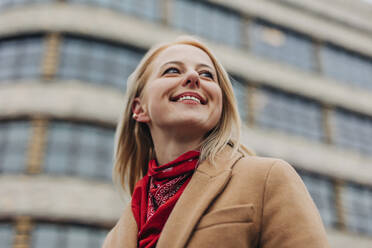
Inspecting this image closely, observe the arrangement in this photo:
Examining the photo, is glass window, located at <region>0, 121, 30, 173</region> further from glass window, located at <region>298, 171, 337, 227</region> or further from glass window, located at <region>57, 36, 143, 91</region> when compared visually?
glass window, located at <region>298, 171, 337, 227</region>

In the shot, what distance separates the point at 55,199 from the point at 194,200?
1622 cm

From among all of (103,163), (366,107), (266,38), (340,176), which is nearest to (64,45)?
(103,163)

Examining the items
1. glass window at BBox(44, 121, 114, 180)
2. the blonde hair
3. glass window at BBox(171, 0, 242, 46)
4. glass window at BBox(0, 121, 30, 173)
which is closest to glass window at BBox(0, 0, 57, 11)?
glass window at BBox(0, 121, 30, 173)

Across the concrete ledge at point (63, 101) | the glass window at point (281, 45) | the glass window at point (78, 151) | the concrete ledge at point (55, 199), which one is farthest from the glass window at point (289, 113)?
the concrete ledge at point (55, 199)

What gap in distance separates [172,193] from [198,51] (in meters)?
0.85

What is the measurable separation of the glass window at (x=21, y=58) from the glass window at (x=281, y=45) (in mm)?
11434

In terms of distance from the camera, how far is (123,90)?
66.8 ft

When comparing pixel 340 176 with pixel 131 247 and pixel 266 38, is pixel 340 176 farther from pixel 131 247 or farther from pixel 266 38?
pixel 131 247

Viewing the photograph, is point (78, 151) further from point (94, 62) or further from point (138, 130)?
point (138, 130)

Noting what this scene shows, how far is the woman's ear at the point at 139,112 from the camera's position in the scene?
278 cm

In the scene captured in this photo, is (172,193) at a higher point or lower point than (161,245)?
higher

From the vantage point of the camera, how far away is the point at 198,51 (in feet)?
8.87

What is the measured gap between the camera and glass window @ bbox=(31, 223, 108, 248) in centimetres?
1684

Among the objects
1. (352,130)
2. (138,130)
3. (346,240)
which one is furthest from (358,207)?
(138,130)
